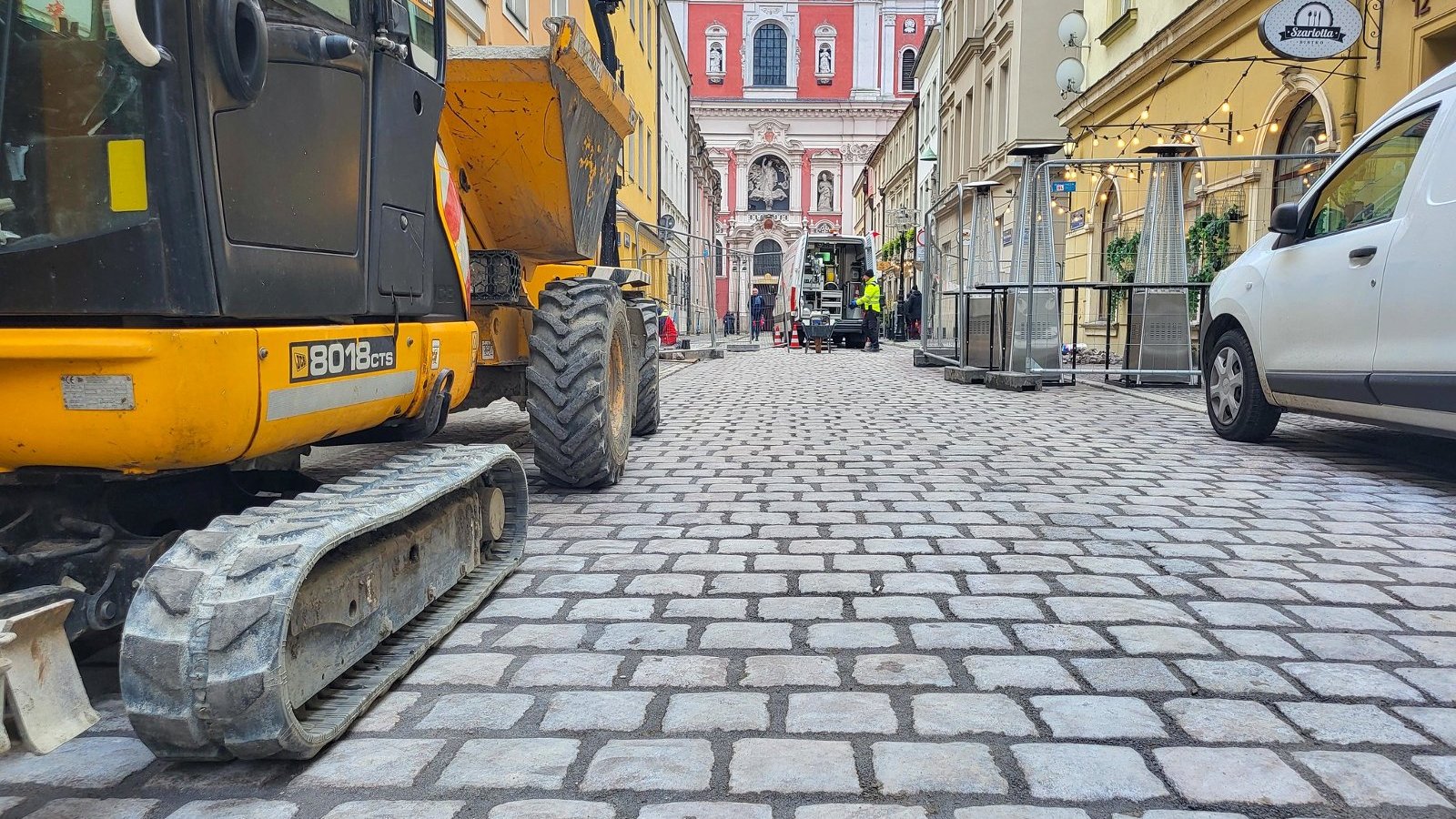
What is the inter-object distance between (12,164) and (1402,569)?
14.7ft

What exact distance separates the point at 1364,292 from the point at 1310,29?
19.6 ft

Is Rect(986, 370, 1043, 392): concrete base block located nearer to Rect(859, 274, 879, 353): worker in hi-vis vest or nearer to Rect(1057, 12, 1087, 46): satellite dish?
Rect(1057, 12, 1087, 46): satellite dish

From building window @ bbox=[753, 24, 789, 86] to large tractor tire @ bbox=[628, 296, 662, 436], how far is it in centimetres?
7102

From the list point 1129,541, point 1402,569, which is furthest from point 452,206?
point 1402,569

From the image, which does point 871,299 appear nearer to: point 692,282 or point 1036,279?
point 692,282

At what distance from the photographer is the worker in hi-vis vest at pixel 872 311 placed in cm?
2662

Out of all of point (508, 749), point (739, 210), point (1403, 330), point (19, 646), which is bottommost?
point (508, 749)

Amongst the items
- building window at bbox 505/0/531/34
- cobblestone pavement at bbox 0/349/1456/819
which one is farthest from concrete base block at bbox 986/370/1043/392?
building window at bbox 505/0/531/34

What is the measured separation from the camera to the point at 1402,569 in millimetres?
3842

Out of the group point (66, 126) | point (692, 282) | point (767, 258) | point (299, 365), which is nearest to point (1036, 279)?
point (299, 365)

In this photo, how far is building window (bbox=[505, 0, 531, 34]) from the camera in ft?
47.9

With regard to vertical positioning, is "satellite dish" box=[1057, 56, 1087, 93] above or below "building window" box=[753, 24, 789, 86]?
below

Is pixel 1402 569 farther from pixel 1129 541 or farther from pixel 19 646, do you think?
pixel 19 646

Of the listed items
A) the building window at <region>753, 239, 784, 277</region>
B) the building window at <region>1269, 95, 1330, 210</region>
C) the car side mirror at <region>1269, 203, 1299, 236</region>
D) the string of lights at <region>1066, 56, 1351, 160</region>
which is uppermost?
the building window at <region>753, 239, 784, 277</region>
